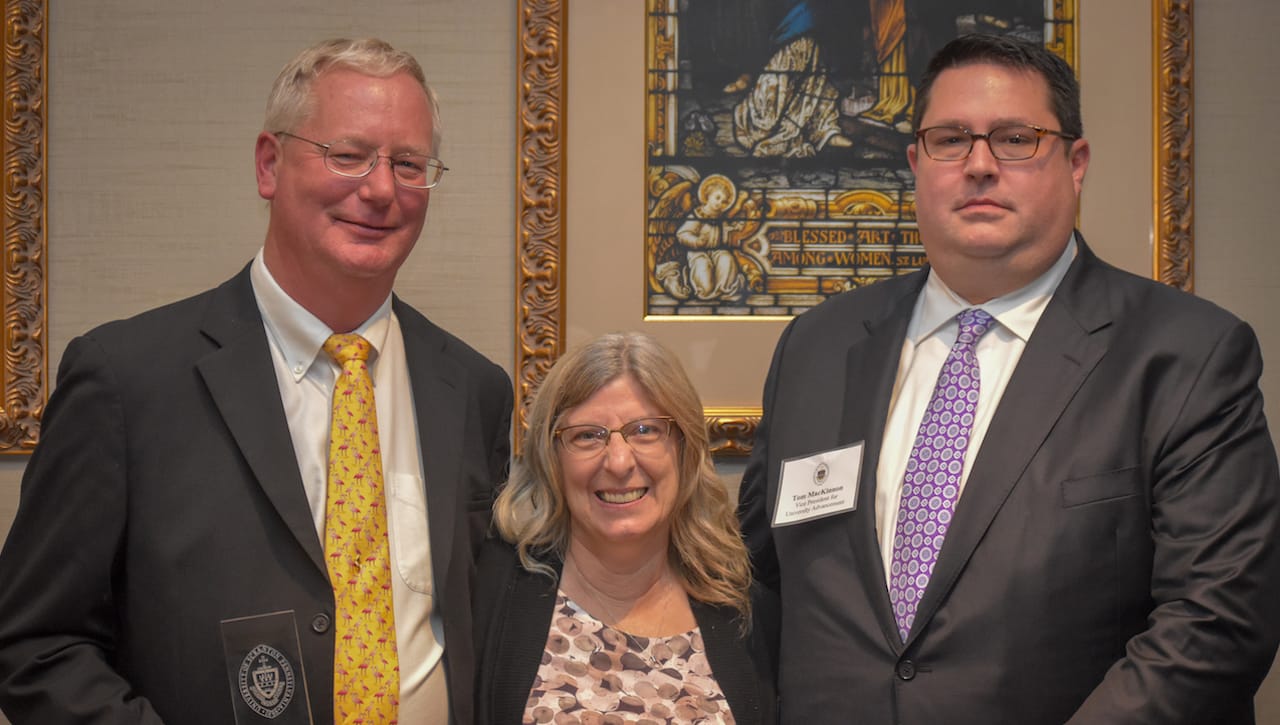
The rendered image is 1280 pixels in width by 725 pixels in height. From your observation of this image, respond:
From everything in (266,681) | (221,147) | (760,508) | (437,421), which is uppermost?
(221,147)

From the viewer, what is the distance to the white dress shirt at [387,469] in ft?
6.28

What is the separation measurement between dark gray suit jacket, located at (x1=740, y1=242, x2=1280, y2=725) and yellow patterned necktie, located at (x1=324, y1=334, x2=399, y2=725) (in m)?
0.74

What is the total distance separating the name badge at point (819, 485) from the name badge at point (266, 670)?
0.89m

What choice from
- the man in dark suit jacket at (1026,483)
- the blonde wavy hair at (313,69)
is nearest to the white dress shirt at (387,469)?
the blonde wavy hair at (313,69)

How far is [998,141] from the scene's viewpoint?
81.7 inches

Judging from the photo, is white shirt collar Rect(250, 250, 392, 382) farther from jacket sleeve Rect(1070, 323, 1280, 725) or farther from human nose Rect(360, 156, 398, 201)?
jacket sleeve Rect(1070, 323, 1280, 725)

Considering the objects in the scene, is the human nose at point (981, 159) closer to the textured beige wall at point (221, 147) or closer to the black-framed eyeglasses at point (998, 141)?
the black-framed eyeglasses at point (998, 141)

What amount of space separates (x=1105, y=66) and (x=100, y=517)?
8.36 ft

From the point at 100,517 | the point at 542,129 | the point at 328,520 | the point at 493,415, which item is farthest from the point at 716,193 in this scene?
the point at 100,517

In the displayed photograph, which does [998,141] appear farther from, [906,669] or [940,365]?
[906,669]

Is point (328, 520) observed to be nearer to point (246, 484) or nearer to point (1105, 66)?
point (246, 484)

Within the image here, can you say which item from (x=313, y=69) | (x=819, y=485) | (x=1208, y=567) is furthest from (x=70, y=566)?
(x=1208, y=567)

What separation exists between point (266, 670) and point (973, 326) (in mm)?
1317

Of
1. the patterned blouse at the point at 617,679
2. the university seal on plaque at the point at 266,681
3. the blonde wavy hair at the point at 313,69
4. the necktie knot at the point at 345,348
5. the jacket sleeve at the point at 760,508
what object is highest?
the blonde wavy hair at the point at 313,69
